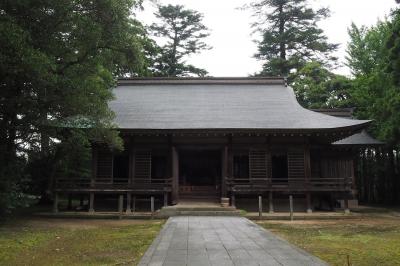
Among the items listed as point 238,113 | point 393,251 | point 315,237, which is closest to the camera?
Result: point 393,251

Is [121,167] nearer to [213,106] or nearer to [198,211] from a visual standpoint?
[213,106]

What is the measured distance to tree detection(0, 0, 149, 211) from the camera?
1039 cm

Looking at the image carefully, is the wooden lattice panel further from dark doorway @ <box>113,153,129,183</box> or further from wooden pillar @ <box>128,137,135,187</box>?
dark doorway @ <box>113,153,129,183</box>

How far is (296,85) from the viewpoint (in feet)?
109

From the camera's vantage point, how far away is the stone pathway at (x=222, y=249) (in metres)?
6.34

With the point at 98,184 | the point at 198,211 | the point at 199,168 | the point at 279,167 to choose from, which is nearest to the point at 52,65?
the point at 98,184

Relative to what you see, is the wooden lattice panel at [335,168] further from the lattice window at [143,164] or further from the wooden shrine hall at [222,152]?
the lattice window at [143,164]

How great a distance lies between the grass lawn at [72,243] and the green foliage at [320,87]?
22.2 metres

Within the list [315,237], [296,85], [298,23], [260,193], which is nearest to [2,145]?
[315,237]

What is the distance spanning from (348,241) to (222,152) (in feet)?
30.5

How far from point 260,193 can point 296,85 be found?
1767cm

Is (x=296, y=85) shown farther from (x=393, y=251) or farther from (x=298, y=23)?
(x=393, y=251)

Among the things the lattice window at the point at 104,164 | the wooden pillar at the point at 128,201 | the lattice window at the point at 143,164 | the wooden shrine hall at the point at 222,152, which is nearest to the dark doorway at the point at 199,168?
the wooden shrine hall at the point at 222,152

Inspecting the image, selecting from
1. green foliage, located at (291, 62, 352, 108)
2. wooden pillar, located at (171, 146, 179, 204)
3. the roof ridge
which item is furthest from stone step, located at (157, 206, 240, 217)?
green foliage, located at (291, 62, 352, 108)
